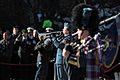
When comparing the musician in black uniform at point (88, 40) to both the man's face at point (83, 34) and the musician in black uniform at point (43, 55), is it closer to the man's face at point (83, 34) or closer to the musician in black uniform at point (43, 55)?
the man's face at point (83, 34)

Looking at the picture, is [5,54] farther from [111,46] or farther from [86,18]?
[86,18]

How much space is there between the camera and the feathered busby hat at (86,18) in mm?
5492

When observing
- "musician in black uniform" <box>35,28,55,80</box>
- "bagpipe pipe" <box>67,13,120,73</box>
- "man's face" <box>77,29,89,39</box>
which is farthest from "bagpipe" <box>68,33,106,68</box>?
"musician in black uniform" <box>35,28,55,80</box>

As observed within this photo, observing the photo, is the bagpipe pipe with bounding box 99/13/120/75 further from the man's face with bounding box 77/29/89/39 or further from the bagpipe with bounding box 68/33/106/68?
the man's face with bounding box 77/29/89/39

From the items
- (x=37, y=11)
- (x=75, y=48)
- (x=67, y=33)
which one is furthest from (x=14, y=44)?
(x=75, y=48)

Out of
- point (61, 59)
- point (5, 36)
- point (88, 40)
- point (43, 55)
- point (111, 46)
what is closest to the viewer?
point (88, 40)

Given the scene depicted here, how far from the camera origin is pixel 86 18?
5.62 meters

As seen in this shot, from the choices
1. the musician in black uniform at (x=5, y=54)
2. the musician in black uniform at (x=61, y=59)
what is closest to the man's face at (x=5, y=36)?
the musician in black uniform at (x=5, y=54)

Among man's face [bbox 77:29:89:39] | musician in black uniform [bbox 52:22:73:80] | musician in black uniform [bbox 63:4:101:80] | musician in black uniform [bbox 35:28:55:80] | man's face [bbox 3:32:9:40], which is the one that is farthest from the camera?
man's face [bbox 3:32:9:40]

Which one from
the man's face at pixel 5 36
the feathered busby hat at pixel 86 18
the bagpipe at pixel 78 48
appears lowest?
the bagpipe at pixel 78 48

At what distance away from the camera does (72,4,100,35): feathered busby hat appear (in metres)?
5.49

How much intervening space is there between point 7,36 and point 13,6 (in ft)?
16.6

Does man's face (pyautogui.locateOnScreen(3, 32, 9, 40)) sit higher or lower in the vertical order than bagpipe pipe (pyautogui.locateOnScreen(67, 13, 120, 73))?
higher

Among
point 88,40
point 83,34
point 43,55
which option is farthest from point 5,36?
point 88,40
